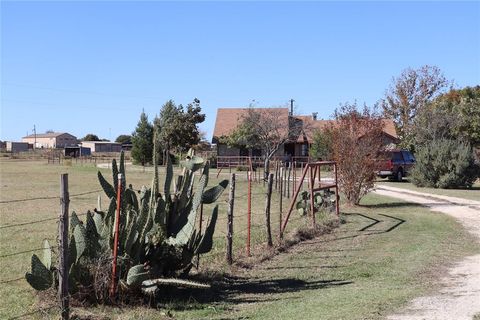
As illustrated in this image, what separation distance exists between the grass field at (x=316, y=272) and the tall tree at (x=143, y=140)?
43.1m

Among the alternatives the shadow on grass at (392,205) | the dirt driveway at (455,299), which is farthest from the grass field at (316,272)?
the shadow on grass at (392,205)

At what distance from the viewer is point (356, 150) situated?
19094 mm

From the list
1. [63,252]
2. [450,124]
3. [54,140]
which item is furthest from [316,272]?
[54,140]

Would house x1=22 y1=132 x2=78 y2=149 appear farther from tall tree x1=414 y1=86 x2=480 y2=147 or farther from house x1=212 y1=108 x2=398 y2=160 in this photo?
tall tree x1=414 y1=86 x2=480 y2=147

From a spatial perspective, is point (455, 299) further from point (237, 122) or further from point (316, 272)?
point (237, 122)

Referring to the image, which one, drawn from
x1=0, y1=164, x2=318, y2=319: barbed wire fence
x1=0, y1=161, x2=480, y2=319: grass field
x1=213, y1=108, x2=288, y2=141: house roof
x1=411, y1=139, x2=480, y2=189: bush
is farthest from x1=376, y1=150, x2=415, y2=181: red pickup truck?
x1=213, y1=108, x2=288, y2=141: house roof

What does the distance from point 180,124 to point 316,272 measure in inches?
1966

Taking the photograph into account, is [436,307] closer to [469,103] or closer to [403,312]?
[403,312]

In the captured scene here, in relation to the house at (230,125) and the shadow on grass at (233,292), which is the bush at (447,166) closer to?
the shadow on grass at (233,292)

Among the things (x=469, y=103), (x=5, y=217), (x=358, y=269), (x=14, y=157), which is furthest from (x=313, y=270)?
(x=14, y=157)

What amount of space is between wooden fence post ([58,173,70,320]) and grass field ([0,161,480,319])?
0.45 m

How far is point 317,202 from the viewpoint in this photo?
17000mm

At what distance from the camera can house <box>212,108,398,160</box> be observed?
172ft

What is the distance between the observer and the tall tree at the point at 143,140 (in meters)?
59.8
